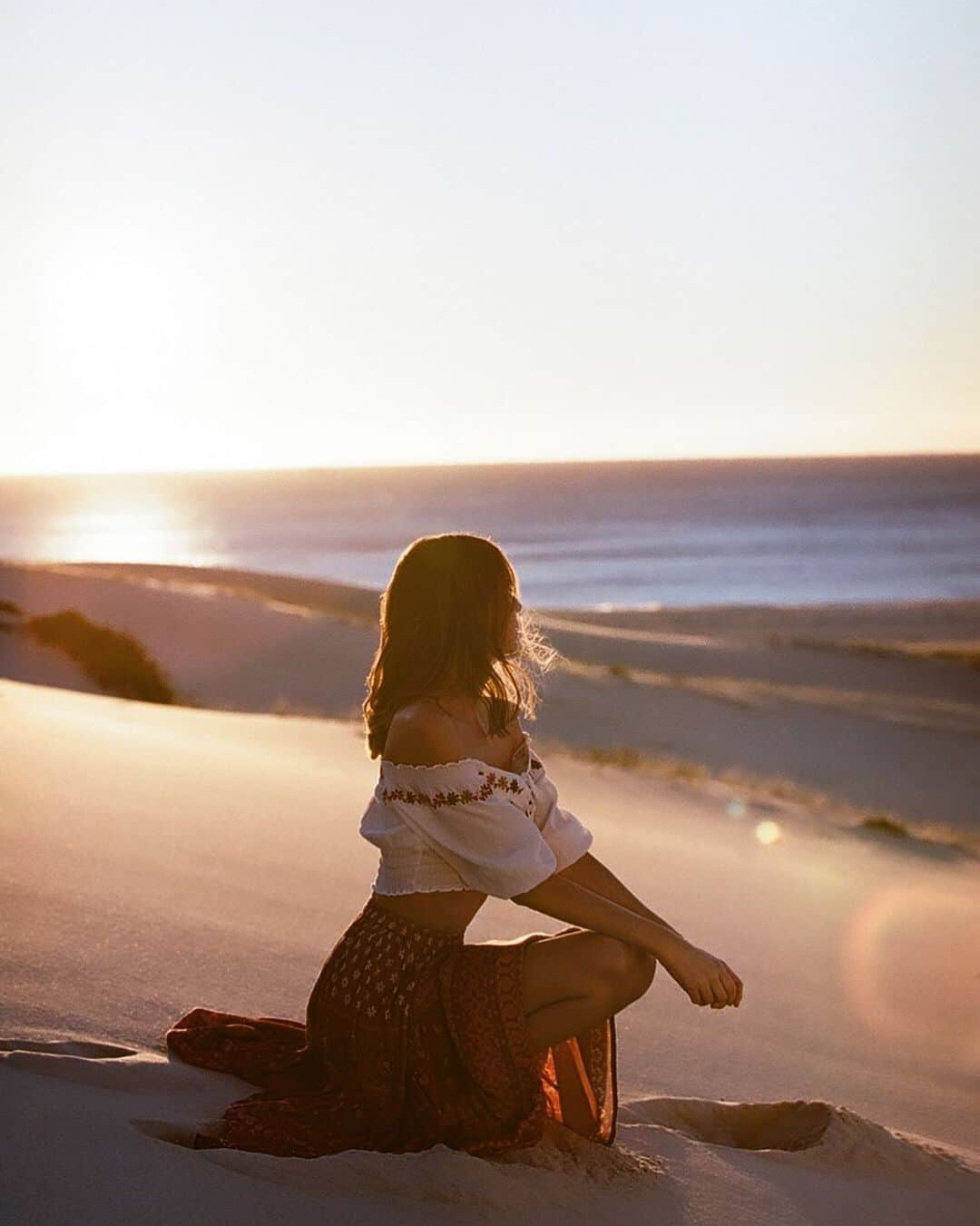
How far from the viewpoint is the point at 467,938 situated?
214 inches

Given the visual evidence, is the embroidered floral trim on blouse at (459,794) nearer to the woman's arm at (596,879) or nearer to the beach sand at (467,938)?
the woman's arm at (596,879)

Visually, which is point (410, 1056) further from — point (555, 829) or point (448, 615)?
point (448, 615)

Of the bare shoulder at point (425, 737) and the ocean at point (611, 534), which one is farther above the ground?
the ocean at point (611, 534)

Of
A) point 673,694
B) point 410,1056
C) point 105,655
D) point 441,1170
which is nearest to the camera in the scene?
point 441,1170

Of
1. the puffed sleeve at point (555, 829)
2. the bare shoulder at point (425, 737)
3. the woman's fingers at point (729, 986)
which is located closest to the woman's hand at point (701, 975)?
the woman's fingers at point (729, 986)

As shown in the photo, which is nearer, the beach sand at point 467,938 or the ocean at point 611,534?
the beach sand at point 467,938

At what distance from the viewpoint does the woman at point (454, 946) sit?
3.08 meters

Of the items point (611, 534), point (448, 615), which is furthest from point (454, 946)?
point (611, 534)

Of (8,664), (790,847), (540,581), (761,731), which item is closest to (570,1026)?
(790,847)

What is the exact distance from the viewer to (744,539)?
3039 inches

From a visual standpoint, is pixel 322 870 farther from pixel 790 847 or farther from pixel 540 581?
pixel 540 581

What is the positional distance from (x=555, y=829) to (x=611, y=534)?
85.1m

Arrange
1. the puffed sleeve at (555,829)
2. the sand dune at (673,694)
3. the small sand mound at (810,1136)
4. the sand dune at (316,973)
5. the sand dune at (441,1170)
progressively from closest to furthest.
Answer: the sand dune at (441,1170)
the sand dune at (316,973)
the puffed sleeve at (555,829)
the small sand mound at (810,1136)
the sand dune at (673,694)

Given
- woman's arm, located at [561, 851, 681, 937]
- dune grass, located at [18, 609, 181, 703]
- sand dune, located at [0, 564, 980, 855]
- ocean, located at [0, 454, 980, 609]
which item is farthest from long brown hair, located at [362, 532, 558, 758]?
ocean, located at [0, 454, 980, 609]
